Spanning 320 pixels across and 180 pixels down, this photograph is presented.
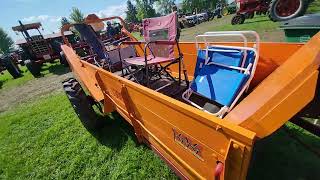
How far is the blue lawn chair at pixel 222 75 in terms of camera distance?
2165 millimetres

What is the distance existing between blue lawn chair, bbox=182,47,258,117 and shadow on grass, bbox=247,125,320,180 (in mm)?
709

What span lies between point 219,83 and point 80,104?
198cm

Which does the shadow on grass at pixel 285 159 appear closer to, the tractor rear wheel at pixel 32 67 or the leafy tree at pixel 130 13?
the tractor rear wheel at pixel 32 67

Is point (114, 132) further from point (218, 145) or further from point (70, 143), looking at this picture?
point (218, 145)

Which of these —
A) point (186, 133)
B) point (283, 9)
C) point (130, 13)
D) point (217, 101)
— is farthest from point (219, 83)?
Result: point (130, 13)

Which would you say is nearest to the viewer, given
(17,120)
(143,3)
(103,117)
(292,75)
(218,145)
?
(218,145)

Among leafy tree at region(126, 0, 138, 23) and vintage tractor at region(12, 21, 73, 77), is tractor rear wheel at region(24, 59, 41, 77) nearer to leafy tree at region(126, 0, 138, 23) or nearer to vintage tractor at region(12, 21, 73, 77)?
vintage tractor at region(12, 21, 73, 77)

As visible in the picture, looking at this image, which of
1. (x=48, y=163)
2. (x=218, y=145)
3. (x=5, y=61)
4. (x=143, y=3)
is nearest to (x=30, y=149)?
(x=48, y=163)

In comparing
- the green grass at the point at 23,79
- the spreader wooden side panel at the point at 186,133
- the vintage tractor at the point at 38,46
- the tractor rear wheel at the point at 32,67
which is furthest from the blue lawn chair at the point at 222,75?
the vintage tractor at the point at 38,46

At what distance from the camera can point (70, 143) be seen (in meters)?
3.47

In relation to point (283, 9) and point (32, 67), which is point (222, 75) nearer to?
point (283, 9)

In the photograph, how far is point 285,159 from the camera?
7.52 feet

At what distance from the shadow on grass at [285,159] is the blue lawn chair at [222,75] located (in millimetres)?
709

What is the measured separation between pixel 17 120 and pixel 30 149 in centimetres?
160
